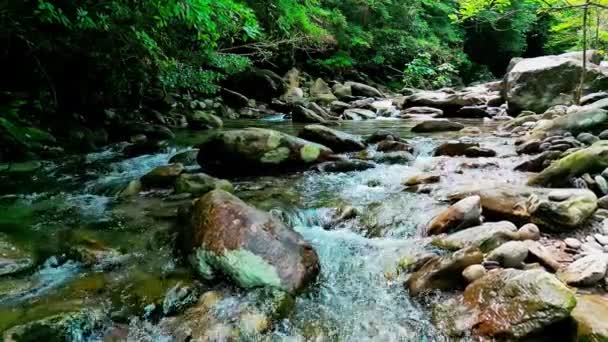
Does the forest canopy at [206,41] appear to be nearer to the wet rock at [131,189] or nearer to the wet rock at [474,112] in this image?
the wet rock at [131,189]

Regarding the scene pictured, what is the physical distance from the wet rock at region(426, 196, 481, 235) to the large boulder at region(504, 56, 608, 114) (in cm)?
801

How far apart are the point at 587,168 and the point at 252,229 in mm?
3448

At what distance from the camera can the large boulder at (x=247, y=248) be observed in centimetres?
319

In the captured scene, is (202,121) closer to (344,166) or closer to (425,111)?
(344,166)

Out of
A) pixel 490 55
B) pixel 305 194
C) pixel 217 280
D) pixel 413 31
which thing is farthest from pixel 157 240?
pixel 490 55

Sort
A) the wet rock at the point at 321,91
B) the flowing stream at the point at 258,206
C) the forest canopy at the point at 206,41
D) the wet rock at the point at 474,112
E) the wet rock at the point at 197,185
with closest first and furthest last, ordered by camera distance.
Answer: the flowing stream at the point at 258,206
the forest canopy at the point at 206,41
the wet rock at the point at 197,185
the wet rock at the point at 474,112
the wet rock at the point at 321,91

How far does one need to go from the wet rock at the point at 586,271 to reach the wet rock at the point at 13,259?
3.71m

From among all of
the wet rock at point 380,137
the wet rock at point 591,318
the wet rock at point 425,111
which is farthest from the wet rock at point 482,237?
the wet rock at point 425,111

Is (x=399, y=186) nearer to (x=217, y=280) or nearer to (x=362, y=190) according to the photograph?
(x=362, y=190)

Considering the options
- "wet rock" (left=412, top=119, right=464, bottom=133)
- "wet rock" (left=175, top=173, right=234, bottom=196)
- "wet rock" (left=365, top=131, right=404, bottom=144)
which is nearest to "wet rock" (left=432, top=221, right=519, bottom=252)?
"wet rock" (left=175, top=173, right=234, bottom=196)

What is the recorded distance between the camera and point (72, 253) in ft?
11.6

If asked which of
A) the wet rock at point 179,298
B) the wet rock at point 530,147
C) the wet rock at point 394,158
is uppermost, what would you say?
the wet rock at point 179,298

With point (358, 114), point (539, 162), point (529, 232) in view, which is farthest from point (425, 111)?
point (529, 232)

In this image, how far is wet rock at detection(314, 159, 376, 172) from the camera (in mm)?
6090
